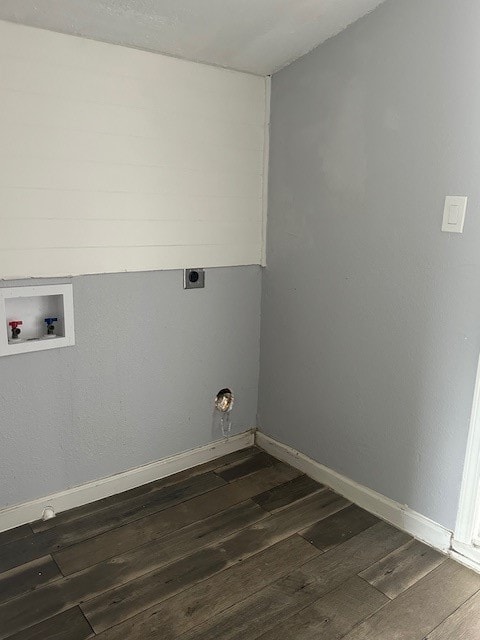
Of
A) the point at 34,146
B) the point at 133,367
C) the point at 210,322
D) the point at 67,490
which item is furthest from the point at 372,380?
the point at 34,146

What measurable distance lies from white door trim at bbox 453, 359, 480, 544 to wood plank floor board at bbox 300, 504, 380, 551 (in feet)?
1.16

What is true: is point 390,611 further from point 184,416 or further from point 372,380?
point 184,416

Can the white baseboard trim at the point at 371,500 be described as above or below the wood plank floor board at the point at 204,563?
above

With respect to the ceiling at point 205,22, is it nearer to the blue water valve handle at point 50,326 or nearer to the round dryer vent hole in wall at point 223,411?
the blue water valve handle at point 50,326

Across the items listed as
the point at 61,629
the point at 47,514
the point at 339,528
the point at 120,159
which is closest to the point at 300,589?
the point at 339,528

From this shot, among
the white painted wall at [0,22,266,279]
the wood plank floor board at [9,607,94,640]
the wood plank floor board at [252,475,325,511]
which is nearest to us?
the wood plank floor board at [9,607,94,640]

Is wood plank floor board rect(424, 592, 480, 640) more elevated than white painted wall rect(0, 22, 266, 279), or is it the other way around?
white painted wall rect(0, 22, 266, 279)

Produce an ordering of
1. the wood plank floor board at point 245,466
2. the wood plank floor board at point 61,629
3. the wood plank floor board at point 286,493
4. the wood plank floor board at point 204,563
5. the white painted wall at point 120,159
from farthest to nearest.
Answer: the wood plank floor board at point 245,466 < the wood plank floor board at point 286,493 < the white painted wall at point 120,159 < the wood plank floor board at point 204,563 < the wood plank floor board at point 61,629

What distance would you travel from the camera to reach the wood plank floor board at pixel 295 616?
1624 mm

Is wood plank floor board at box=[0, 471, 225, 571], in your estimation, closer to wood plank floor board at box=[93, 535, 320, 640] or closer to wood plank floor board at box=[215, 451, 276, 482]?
wood plank floor board at box=[215, 451, 276, 482]

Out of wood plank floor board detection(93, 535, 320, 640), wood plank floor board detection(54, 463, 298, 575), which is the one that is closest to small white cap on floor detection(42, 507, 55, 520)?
wood plank floor board detection(54, 463, 298, 575)

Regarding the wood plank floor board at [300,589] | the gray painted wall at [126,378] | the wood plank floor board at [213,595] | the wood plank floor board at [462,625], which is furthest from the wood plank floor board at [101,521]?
the wood plank floor board at [462,625]

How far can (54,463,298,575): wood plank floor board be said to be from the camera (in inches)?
76.7

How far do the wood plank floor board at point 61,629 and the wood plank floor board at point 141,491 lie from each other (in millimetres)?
492
